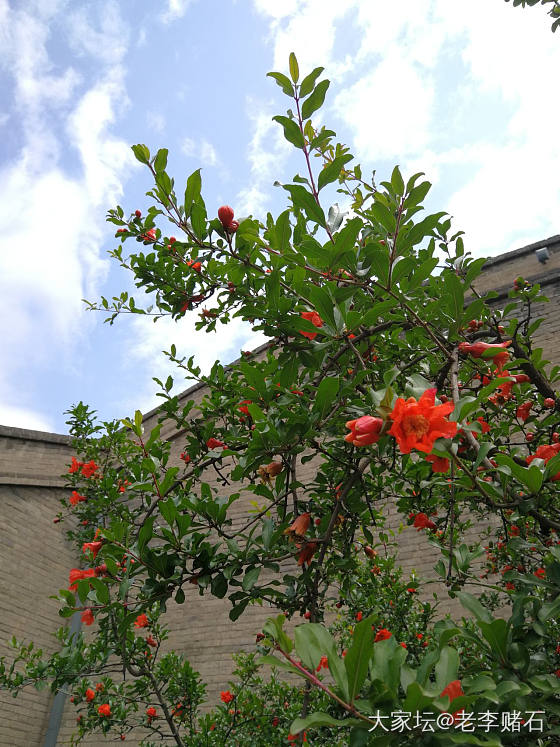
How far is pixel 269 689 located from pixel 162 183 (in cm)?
333

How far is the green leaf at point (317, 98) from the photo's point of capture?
133cm

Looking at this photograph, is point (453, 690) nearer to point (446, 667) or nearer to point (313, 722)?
point (446, 667)

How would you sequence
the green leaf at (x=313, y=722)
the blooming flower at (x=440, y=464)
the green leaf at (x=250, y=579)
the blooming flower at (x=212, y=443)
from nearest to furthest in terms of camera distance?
the green leaf at (x=313, y=722) → the blooming flower at (x=440, y=464) → the green leaf at (x=250, y=579) → the blooming flower at (x=212, y=443)

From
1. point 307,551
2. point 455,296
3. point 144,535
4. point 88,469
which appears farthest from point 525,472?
point 88,469

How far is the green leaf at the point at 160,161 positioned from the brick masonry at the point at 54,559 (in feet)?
11.0

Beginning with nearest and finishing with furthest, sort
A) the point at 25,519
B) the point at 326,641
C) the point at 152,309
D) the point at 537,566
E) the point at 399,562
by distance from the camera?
the point at 326,641 → the point at 537,566 → the point at 152,309 → the point at 399,562 → the point at 25,519

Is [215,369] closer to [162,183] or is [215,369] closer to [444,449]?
[162,183]

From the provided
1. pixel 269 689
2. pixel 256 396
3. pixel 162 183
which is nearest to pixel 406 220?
pixel 256 396

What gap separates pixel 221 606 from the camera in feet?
16.3

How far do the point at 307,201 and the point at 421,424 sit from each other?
677 millimetres

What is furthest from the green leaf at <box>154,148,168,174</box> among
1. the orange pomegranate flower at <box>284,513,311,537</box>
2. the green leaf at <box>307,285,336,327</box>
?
the orange pomegranate flower at <box>284,513,311,537</box>

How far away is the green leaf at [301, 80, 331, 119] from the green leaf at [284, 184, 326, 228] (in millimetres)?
299

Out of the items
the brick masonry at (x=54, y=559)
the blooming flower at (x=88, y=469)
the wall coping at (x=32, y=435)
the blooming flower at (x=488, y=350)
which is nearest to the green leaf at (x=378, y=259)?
the blooming flower at (x=488, y=350)

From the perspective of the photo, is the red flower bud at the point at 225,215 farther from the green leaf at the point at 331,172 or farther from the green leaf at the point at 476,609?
the green leaf at the point at 476,609
